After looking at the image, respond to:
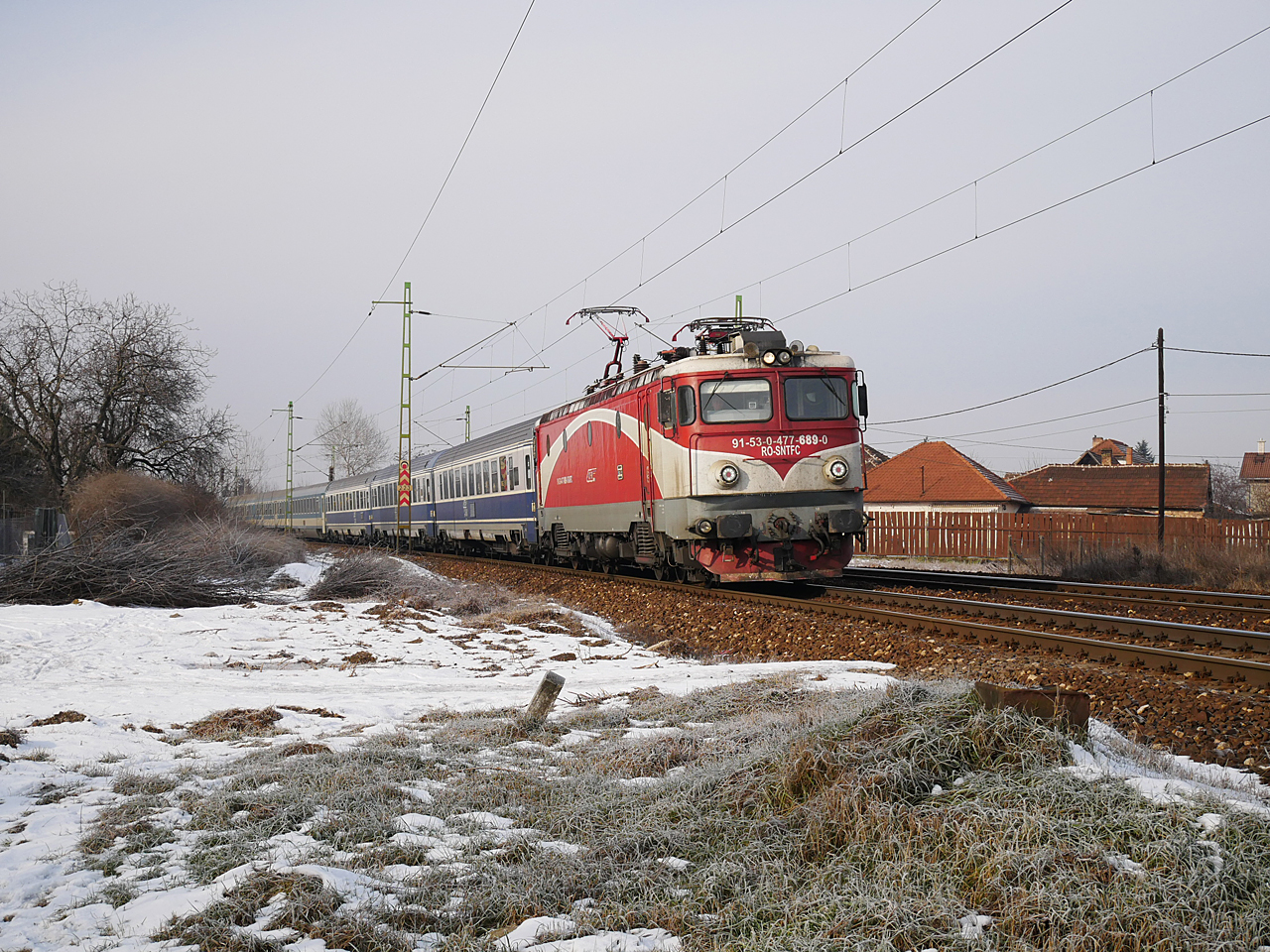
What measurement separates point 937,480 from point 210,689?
45.1m

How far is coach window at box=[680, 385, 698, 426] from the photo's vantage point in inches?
535

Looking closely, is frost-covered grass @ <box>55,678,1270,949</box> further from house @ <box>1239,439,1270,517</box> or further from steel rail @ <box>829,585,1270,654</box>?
house @ <box>1239,439,1270,517</box>

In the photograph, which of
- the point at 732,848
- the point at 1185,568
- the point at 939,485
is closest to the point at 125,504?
the point at 732,848

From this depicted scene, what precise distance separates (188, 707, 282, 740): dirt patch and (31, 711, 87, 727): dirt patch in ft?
2.58

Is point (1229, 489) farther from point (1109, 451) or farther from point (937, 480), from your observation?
point (937, 480)

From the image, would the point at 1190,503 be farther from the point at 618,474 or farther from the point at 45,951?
the point at 45,951

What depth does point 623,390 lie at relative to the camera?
1622cm

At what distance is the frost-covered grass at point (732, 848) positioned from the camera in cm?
332

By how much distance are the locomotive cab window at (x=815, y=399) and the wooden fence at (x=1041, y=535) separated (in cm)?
1151

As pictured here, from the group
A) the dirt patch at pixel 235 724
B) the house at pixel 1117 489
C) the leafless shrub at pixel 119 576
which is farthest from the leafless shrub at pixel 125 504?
the house at pixel 1117 489

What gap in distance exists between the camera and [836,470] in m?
14.0

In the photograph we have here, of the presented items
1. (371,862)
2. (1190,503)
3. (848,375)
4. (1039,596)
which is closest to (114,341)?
(848,375)

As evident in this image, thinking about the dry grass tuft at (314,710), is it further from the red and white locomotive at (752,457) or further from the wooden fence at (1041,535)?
the wooden fence at (1041,535)

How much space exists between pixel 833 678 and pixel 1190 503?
4830 cm
